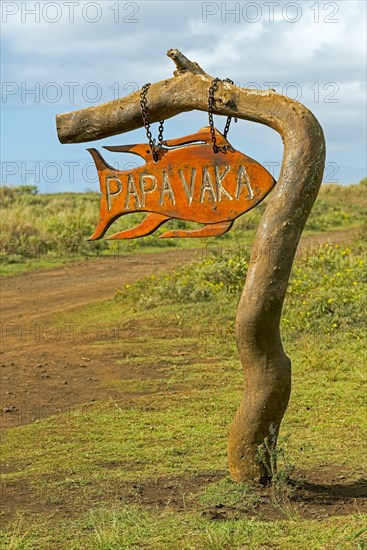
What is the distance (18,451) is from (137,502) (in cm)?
174

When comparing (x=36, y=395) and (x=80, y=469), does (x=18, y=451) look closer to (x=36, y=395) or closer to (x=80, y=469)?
(x=80, y=469)

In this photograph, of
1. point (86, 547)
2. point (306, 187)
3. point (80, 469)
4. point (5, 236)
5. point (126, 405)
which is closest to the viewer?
point (86, 547)

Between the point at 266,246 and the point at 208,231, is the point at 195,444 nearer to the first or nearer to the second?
the point at 208,231

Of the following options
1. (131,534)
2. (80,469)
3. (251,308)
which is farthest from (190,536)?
(80,469)

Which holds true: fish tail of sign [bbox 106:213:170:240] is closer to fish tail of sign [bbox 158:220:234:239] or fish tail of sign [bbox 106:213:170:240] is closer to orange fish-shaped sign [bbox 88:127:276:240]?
orange fish-shaped sign [bbox 88:127:276:240]

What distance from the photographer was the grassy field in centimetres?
478

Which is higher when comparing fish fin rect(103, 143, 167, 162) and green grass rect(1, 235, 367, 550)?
fish fin rect(103, 143, 167, 162)

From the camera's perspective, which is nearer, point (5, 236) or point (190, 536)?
point (190, 536)

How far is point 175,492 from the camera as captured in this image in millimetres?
5594

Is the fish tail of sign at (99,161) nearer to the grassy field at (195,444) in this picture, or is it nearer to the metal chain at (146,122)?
the metal chain at (146,122)

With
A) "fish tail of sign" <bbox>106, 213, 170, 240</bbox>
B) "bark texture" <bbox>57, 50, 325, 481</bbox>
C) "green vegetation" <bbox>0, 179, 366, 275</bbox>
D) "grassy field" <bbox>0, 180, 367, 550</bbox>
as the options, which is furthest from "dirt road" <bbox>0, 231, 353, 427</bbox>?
"bark texture" <bbox>57, 50, 325, 481</bbox>

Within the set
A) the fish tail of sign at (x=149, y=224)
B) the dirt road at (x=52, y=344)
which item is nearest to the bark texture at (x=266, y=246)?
the fish tail of sign at (x=149, y=224)

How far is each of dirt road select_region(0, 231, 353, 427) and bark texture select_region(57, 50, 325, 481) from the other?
2.83 meters

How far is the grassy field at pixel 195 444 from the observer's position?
15.7 feet
